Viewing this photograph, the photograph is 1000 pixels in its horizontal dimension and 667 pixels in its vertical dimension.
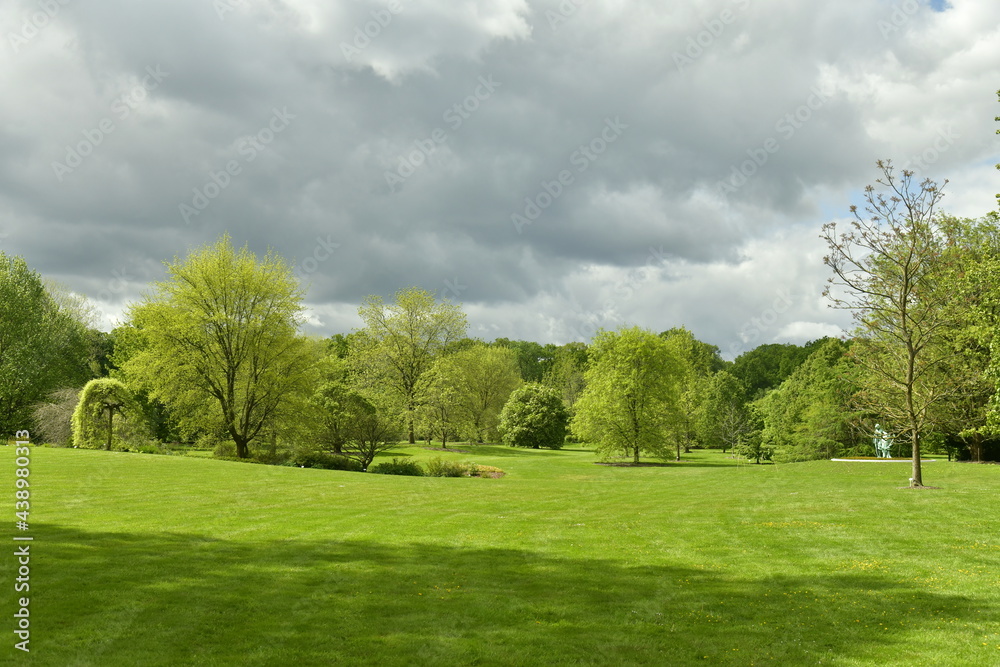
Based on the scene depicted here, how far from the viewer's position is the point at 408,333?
6544 centimetres

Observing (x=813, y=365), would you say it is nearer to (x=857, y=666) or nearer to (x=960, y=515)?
(x=960, y=515)

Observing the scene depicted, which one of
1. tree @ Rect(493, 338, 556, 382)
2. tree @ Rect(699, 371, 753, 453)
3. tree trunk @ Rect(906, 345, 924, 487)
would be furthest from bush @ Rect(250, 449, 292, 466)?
tree @ Rect(493, 338, 556, 382)

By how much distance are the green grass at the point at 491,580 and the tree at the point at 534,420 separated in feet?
145

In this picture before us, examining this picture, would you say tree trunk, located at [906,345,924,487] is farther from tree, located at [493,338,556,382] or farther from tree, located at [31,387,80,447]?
tree, located at [493,338,556,382]

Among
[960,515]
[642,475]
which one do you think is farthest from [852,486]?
[642,475]

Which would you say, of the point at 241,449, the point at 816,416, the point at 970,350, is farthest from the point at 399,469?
the point at 816,416

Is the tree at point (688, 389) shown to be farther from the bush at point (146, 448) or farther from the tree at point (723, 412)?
the bush at point (146, 448)

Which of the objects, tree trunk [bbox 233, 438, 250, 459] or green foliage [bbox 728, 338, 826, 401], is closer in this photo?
tree trunk [bbox 233, 438, 250, 459]

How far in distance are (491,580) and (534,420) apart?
2140 inches

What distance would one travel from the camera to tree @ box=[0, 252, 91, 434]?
157 feet

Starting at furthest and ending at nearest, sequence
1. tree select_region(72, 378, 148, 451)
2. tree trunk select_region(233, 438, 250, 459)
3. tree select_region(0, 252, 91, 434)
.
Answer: tree select_region(0, 252, 91, 434) → tree trunk select_region(233, 438, 250, 459) → tree select_region(72, 378, 148, 451)

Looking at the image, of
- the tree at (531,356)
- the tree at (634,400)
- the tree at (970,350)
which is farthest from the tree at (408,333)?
the tree at (531,356)

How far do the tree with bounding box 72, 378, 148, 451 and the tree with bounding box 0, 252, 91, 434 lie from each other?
15816 mm

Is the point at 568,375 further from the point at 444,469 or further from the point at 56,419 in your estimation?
the point at 56,419
